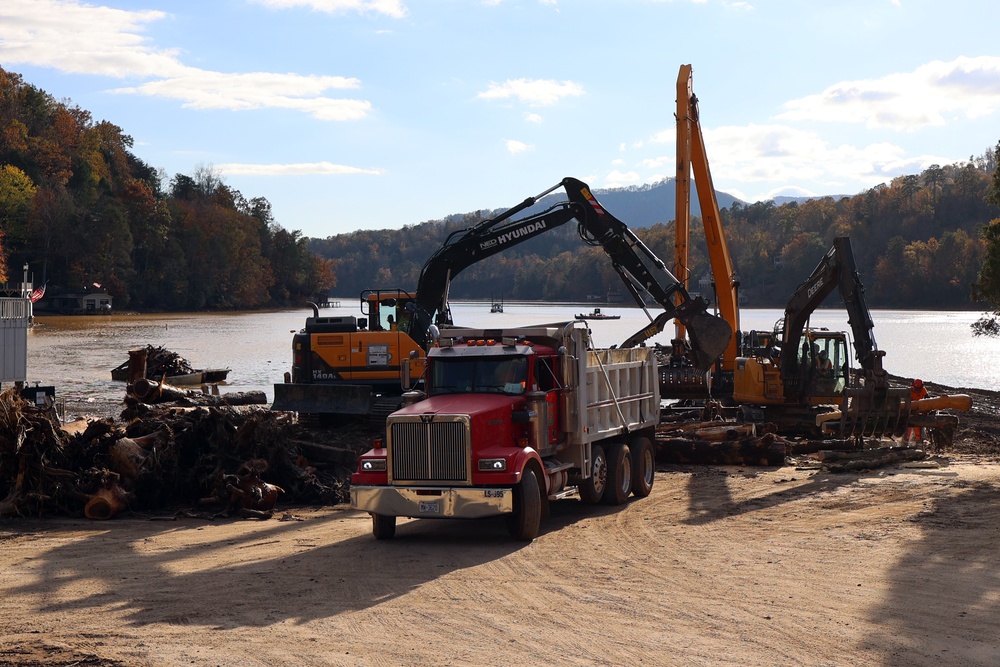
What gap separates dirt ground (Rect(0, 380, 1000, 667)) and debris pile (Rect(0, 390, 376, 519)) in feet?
1.70

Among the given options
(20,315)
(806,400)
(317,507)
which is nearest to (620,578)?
(317,507)

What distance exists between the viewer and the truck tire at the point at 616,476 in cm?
1681

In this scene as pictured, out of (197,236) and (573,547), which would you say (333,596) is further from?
(197,236)

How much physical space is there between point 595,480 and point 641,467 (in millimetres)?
1507

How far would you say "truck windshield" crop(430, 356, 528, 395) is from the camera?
14.7 meters

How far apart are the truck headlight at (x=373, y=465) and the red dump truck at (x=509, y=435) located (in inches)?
0.5

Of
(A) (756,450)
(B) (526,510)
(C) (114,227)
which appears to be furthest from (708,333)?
(C) (114,227)

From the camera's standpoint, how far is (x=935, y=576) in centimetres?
1205

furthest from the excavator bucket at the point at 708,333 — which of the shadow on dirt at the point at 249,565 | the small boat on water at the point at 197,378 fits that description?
the small boat on water at the point at 197,378

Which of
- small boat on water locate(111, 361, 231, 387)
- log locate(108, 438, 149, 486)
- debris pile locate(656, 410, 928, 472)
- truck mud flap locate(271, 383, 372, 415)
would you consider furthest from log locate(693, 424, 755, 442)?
small boat on water locate(111, 361, 231, 387)

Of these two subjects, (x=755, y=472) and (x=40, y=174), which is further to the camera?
(x=40, y=174)

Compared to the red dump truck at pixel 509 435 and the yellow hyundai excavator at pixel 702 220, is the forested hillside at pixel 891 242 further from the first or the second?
the red dump truck at pixel 509 435

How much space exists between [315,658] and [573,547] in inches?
204

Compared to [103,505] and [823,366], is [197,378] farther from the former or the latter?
[103,505]
